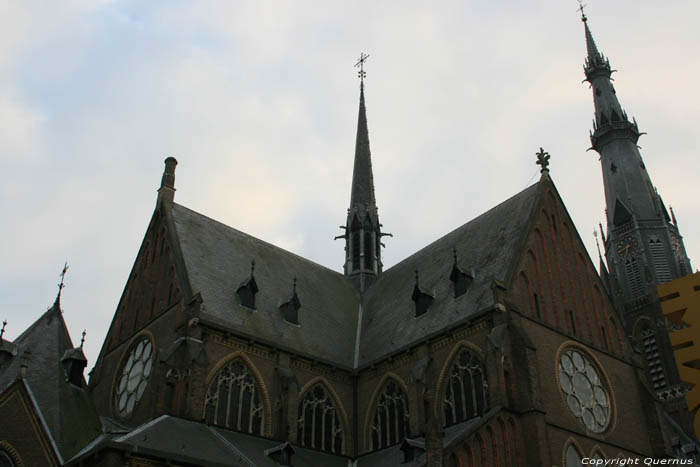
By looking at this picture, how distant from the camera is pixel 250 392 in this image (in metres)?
25.8

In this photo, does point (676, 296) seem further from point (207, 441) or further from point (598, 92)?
point (598, 92)

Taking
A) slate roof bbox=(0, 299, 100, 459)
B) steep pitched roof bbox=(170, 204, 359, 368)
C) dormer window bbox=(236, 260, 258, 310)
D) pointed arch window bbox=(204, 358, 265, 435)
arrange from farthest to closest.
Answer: dormer window bbox=(236, 260, 258, 310) < steep pitched roof bbox=(170, 204, 359, 368) < pointed arch window bbox=(204, 358, 265, 435) < slate roof bbox=(0, 299, 100, 459)

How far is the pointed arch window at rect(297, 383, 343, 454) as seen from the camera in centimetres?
2656

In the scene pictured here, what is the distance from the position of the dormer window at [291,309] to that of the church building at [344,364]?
0.07 metres

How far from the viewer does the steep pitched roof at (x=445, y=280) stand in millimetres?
26688

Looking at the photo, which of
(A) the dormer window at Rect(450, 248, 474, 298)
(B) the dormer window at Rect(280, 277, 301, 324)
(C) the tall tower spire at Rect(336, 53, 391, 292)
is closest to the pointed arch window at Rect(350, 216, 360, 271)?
(C) the tall tower spire at Rect(336, 53, 391, 292)

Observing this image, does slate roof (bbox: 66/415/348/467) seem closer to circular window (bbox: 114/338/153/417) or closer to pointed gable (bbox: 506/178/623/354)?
circular window (bbox: 114/338/153/417)

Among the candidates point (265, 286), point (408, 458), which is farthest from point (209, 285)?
point (408, 458)

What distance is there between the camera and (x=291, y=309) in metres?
29.5

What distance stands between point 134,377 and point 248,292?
17.6 feet

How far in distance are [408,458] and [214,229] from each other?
1366 cm

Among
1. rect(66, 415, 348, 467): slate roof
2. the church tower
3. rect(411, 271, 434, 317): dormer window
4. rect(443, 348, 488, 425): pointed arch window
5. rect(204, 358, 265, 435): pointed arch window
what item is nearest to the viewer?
rect(66, 415, 348, 467): slate roof

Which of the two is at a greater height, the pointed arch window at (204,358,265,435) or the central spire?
the central spire

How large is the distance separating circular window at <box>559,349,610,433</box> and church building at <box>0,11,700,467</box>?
3.0 inches
